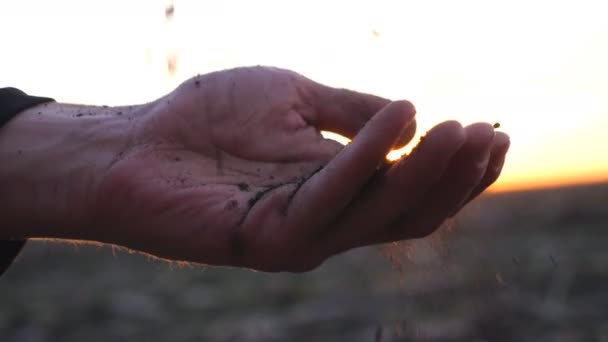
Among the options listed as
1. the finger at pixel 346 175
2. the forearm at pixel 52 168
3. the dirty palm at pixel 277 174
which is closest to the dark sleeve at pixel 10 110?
the forearm at pixel 52 168

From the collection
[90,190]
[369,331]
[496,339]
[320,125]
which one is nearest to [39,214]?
[90,190]

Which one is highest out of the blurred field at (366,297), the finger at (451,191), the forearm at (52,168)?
the finger at (451,191)

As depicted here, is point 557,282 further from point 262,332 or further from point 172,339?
point 172,339

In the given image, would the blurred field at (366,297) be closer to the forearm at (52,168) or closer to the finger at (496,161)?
the finger at (496,161)

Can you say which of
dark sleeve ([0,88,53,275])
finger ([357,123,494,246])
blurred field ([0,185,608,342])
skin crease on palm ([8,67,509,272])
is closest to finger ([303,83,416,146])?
skin crease on palm ([8,67,509,272])

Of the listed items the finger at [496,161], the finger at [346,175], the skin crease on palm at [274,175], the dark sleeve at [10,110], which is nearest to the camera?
the finger at [346,175]

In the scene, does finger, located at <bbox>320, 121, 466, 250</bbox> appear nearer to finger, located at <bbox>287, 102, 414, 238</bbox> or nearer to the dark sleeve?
finger, located at <bbox>287, 102, 414, 238</bbox>

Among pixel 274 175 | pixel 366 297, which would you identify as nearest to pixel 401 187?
pixel 274 175
